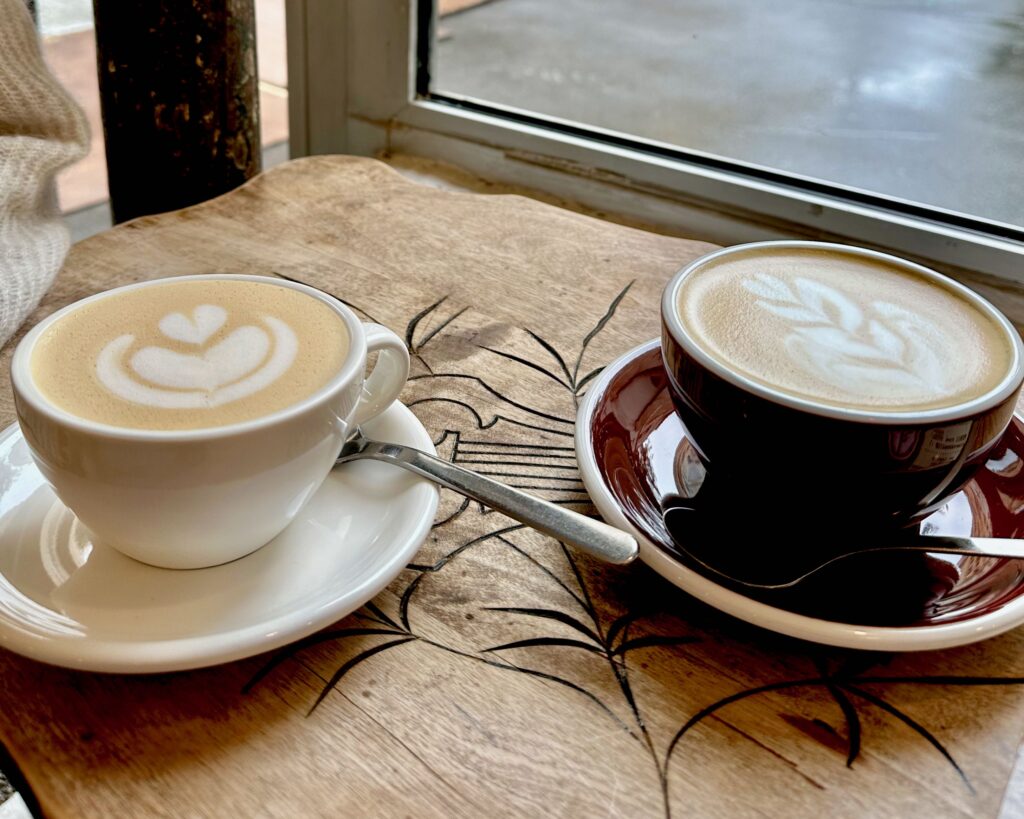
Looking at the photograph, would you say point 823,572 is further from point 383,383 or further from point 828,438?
point 383,383

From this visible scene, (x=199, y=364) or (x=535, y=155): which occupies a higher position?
(x=199, y=364)

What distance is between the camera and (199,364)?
434 mm

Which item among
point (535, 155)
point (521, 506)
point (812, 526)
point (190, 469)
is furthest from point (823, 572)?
point (535, 155)

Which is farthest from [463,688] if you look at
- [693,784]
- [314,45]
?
[314,45]

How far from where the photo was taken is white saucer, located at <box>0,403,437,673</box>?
1.26ft

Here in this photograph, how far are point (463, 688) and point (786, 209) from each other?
78 cm

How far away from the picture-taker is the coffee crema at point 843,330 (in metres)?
0.44

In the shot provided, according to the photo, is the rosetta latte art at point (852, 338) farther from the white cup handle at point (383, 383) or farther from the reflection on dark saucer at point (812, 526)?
the white cup handle at point (383, 383)

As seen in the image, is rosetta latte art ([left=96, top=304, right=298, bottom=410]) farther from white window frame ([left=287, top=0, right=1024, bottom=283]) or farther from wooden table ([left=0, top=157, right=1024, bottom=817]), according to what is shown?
white window frame ([left=287, top=0, right=1024, bottom=283])

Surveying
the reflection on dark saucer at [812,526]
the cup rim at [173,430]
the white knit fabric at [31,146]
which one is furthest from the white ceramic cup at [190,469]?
the white knit fabric at [31,146]

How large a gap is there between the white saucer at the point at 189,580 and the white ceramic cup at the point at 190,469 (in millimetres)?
15

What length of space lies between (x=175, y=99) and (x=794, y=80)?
0.72 m

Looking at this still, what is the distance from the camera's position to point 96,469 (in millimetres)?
391

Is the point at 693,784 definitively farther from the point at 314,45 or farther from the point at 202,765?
the point at 314,45
